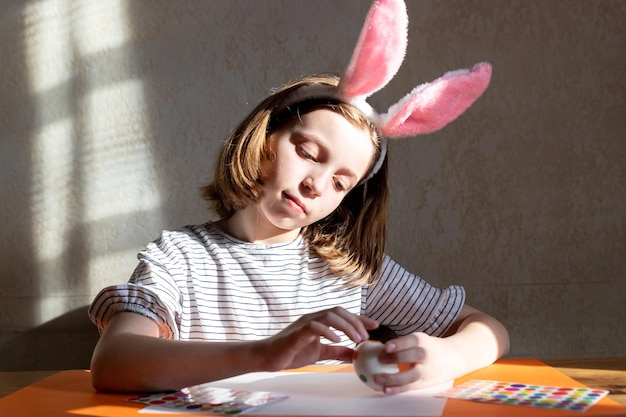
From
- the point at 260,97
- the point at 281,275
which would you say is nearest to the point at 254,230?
the point at 281,275

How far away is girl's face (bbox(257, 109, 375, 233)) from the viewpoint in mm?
1461

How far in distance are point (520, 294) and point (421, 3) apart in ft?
2.41

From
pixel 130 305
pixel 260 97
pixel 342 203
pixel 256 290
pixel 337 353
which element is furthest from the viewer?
pixel 260 97

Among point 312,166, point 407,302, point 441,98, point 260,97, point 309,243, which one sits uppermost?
point 260,97

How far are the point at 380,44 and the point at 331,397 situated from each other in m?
0.64

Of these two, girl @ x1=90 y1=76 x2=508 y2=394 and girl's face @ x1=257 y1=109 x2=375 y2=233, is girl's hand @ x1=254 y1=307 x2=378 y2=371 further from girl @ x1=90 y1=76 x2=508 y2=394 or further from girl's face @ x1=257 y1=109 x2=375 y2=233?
girl's face @ x1=257 y1=109 x2=375 y2=233

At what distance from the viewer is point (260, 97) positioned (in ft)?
6.70

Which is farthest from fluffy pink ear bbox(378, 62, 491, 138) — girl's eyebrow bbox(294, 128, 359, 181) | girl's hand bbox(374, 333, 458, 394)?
girl's hand bbox(374, 333, 458, 394)

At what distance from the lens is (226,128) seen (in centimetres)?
204

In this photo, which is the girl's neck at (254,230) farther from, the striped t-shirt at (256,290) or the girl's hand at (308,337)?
the girl's hand at (308,337)

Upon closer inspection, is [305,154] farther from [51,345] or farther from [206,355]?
[51,345]

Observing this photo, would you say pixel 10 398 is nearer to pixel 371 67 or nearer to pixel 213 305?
pixel 213 305

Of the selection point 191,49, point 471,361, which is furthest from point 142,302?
point 191,49

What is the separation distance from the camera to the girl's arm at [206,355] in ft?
3.55
